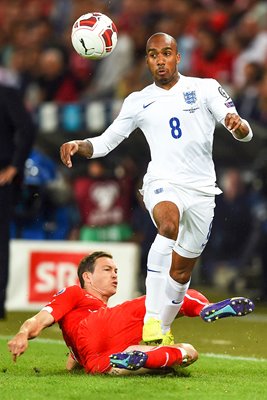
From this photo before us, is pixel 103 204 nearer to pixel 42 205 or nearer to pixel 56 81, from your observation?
pixel 42 205

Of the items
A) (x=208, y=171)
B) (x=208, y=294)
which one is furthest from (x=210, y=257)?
(x=208, y=171)

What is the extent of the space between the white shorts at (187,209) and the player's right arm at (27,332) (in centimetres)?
117

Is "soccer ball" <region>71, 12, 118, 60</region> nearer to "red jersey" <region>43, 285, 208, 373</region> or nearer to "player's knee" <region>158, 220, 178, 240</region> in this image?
"player's knee" <region>158, 220, 178, 240</region>

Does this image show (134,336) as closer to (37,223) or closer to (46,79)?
(37,223)

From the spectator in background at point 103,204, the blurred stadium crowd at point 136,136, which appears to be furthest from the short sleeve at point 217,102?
the spectator in background at point 103,204

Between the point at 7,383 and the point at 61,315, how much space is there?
577 mm

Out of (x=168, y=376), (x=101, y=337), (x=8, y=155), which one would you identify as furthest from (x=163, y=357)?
(x=8, y=155)

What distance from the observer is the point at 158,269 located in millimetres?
7547

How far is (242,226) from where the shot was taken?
14.1m

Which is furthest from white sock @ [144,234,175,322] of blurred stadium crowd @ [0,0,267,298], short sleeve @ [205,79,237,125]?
blurred stadium crowd @ [0,0,267,298]

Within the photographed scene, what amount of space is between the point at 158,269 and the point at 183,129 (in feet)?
3.24

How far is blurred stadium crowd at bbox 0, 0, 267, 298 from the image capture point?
13.1 meters

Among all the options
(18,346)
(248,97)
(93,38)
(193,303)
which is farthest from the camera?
(248,97)

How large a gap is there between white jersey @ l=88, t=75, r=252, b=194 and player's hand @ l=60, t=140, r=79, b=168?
27 cm
